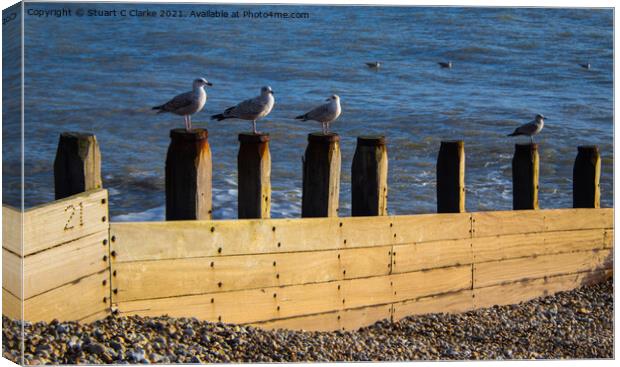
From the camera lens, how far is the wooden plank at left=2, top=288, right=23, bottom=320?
24.3 ft

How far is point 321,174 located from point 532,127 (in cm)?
180

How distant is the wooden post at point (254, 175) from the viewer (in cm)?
827

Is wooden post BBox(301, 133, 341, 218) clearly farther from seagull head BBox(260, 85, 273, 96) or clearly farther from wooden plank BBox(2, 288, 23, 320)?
wooden plank BBox(2, 288, 23, 320)

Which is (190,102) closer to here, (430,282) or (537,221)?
(430,282)

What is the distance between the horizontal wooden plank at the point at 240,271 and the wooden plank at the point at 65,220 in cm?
33

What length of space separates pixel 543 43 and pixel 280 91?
193 centimetres

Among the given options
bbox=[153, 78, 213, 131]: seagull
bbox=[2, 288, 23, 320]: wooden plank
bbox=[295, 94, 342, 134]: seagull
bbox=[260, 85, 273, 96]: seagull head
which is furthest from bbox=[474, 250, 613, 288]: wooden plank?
bbox=[2, 288, 23, 320]: wooden plank

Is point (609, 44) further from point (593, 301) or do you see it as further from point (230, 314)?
point (230, 314)

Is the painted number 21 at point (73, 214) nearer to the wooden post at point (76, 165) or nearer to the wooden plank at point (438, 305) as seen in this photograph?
the wooden post at point (76, 165)

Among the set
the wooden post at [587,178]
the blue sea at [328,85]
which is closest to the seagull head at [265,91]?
the blue sea at [328,85]

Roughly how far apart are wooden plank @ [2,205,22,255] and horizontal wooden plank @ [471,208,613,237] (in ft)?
11.6

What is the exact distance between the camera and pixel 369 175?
8812mm

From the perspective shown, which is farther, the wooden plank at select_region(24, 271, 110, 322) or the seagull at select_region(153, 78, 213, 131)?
the seagull at select_region(153, 78, 213, 131)

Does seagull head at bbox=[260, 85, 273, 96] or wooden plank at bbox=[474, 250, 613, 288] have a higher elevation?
seagull head at bbox=[260, 85, 273, 96]
